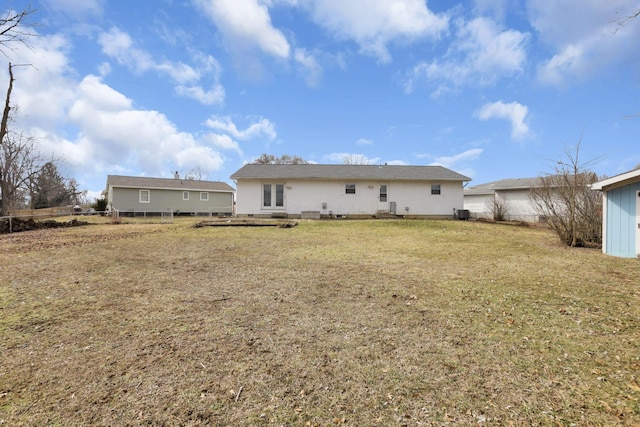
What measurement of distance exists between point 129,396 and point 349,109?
20.6 m

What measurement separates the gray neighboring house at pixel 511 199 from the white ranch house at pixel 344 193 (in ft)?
21.6

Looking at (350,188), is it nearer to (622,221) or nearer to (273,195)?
(273,195)

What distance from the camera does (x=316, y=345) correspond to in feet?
10.6

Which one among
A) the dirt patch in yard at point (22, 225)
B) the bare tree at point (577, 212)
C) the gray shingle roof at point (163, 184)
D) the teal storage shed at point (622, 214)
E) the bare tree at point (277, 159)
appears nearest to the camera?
the teal storage shed at point (622, 214)

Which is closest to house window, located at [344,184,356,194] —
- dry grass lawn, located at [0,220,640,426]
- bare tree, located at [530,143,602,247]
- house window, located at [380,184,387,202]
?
house window, located at [380,184,387,202]

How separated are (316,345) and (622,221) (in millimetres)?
10421

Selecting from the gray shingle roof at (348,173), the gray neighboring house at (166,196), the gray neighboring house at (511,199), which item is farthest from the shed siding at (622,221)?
the gray neighboring house at (166,196)

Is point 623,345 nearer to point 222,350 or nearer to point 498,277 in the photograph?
point 498,277

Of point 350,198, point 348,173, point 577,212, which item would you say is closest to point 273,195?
point 350,198

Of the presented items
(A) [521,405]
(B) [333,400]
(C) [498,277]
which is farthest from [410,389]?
(C) [498,277]

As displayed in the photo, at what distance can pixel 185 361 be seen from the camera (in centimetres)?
287

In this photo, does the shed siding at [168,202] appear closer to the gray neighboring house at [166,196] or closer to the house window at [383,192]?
the gray neighboring house at [166,196]

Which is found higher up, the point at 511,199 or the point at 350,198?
the point at 511,199

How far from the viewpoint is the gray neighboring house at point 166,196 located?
28.5m
